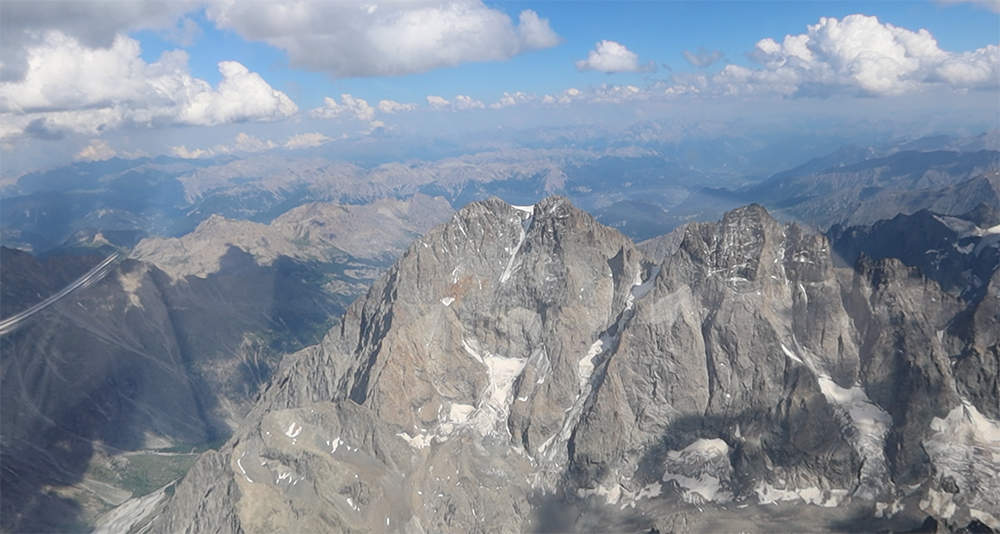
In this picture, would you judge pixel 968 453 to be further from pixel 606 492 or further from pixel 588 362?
pixel 588 362

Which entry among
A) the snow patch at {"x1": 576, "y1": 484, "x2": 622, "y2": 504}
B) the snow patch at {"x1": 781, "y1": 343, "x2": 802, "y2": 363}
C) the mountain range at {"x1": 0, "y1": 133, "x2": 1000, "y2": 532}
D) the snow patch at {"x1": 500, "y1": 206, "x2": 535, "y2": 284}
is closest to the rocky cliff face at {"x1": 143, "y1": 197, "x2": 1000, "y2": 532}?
the mountain range at {"x1": 0, "y1": 133, "x2": 1000, "y2": 532}

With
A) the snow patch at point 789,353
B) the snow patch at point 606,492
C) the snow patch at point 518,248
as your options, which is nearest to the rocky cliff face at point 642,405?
the snow patch at point 606,492

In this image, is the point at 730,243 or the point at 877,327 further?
the point at 730,243

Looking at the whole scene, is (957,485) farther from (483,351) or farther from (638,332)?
(483,351)

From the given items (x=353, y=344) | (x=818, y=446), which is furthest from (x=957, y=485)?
(x=353, y=344)

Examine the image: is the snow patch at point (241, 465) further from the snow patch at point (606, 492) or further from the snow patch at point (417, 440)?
the snow patch at point (606, 492)

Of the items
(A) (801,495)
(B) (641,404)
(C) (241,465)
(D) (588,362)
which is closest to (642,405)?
(B) (641,404)

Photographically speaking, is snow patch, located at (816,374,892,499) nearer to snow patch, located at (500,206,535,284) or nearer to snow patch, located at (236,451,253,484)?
snow patch, located at (500,206,535,284)

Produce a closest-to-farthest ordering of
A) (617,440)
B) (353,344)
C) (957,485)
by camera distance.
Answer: (957,485) < (617,440) < (353,344)
